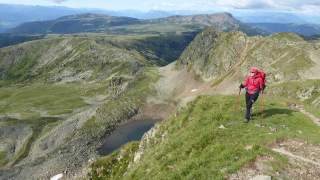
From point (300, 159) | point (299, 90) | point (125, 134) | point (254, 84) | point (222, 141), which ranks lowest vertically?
point (125, 134)

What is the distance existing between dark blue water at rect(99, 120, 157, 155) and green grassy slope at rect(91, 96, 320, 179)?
113 m

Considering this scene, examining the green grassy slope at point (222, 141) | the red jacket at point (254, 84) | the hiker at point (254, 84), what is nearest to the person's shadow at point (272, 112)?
the green grassy slope at point (222, 141)

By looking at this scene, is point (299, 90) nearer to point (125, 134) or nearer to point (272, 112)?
point (125, 134)

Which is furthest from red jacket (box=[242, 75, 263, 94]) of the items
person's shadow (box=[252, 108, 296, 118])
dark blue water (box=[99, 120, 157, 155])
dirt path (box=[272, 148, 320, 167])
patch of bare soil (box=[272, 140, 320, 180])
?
dark blue water (box=[99, 120, 157, 155])

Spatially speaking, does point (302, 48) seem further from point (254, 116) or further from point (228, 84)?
point (254, 116)

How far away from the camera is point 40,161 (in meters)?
151

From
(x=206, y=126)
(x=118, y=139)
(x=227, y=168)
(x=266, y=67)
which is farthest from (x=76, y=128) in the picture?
(x=227, y=168)

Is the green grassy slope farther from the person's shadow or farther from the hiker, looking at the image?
the hiker

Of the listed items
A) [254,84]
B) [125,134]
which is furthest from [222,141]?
[125,134]

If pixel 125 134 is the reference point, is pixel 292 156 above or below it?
above

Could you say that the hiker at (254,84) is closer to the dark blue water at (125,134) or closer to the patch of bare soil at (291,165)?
the patch of bare soil at (291,165)

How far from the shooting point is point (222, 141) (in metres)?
36.3

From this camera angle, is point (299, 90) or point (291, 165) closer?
point (291, 165)

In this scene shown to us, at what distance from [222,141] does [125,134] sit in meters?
146
